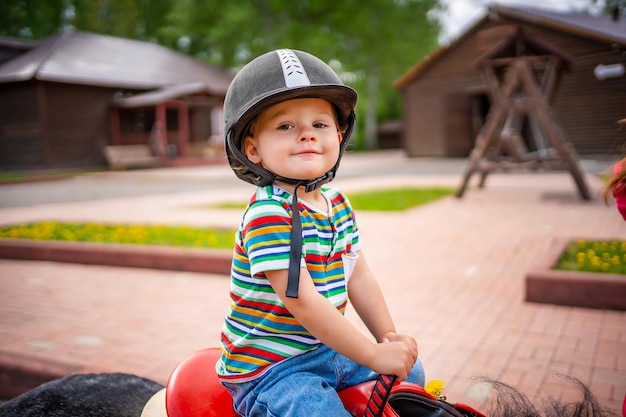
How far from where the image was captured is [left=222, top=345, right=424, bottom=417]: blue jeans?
54.7 inches

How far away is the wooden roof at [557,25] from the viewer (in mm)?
20078

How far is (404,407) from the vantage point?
1.44 metres

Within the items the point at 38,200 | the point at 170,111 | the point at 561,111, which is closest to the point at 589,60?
the point at 561,111

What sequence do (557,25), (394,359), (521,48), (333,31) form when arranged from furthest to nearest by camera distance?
(333,31), (557,25), (521,48), (394,359)

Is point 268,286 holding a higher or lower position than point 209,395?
higher

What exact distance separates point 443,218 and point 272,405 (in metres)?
7.18

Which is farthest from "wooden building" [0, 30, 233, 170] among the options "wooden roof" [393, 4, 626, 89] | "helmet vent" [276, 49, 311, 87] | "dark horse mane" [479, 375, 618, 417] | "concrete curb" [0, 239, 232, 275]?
"dark horse mane" [479, 375, 618, 417]

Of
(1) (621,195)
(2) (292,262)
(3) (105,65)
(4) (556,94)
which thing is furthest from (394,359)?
(3) (105,65)

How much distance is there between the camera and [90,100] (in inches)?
1030

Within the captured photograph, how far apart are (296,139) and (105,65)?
28831mm

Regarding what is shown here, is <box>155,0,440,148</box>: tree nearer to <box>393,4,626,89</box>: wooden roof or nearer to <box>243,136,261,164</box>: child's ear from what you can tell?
<box>393,4,626,89</box>: wooden roof

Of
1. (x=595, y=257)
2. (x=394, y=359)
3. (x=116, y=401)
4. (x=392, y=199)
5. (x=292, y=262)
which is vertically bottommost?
(x=392, y=199)

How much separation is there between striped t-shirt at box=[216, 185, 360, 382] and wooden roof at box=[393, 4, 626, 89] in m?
21.4

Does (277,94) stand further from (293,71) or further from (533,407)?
(533,407)
